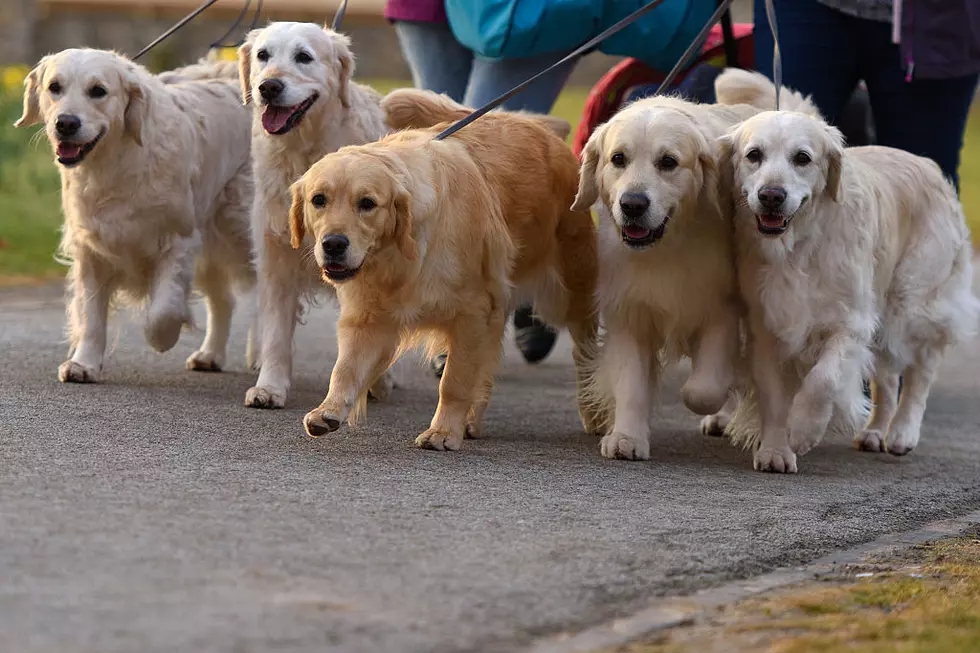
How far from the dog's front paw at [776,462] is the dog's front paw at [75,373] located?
2775 millimetres

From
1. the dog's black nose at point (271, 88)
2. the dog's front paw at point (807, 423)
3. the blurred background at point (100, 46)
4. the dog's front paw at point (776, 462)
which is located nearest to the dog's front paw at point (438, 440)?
the dog's front paw at point (776, 462)

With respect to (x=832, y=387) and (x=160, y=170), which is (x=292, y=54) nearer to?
(x=160, y=170)

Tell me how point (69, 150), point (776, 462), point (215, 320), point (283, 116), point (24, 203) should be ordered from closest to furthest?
point (776, 462), point (283, 116), point (69, 150), point (215, 320), point (24, 203)

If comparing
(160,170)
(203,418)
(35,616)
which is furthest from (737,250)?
(35,616)

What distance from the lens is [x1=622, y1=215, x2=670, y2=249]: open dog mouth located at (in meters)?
5.05

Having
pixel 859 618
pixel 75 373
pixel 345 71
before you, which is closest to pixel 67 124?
pixel 75 373

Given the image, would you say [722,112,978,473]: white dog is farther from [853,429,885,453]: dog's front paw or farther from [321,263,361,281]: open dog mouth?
[321,263,361,281]: open dog mouth

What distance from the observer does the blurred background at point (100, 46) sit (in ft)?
38.4

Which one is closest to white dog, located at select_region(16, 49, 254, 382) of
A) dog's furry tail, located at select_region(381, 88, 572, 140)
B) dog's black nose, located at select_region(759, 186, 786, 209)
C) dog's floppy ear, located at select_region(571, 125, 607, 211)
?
dog's furry tail, located at select_region(381, 88, 572, 140)

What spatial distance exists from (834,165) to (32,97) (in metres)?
3.37

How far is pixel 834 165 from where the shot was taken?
16.8ft

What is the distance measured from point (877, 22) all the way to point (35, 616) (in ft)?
15.4

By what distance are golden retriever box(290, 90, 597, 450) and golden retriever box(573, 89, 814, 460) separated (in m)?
0.32

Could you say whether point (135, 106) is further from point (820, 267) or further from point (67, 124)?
point (820, 267)
